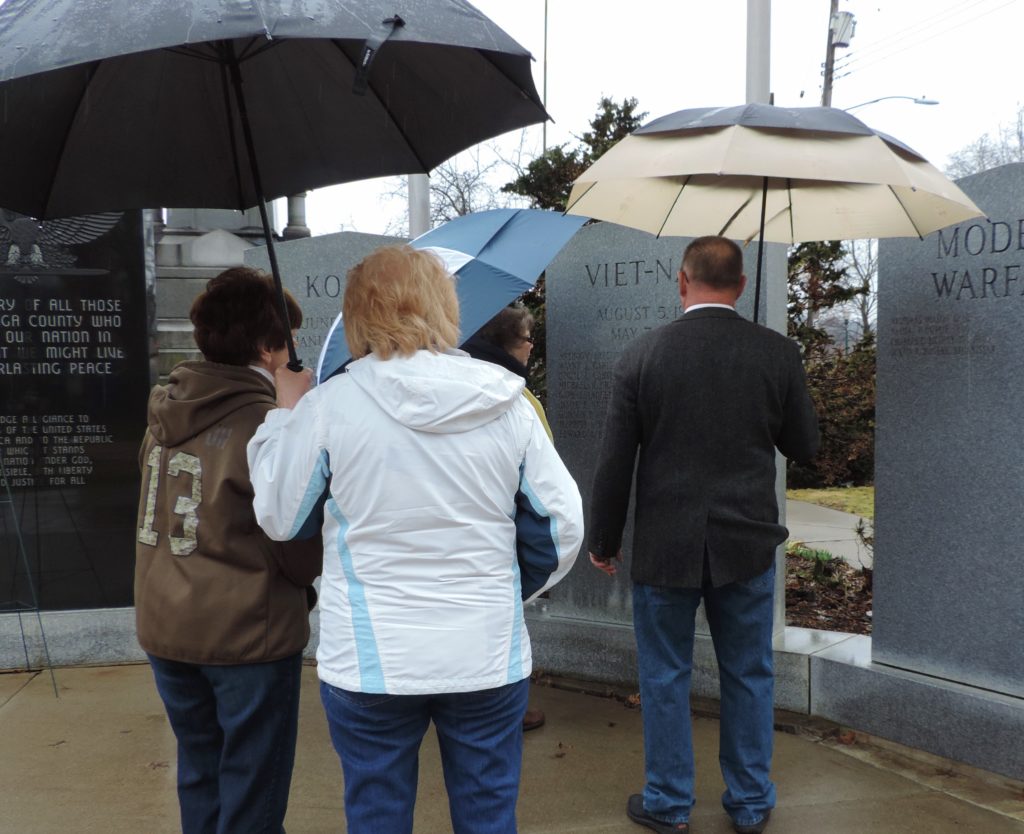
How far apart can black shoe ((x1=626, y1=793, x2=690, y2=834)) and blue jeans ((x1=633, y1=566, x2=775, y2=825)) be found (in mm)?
24

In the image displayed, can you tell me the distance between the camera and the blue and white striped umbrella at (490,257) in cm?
333

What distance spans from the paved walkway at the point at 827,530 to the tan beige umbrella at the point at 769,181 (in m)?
3.62

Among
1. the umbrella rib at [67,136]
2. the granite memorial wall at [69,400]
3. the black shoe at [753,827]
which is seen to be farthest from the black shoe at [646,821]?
the granite memorial wall at [69,400]

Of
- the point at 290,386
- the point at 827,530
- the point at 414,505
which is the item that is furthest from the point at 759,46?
the point at 827,530

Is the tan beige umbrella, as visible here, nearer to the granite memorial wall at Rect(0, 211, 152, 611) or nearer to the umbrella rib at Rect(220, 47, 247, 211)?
the umbrella rib at Rect(220, 47, 247, 211)

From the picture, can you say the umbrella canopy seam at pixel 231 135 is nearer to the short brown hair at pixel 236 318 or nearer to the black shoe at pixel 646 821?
the short brown hair at pixel 236 318

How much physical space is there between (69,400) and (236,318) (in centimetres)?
338

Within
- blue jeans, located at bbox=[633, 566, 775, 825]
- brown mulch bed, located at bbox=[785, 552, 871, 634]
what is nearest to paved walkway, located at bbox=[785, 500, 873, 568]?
brown mulch bed, located at bbox=[785, 552, 871, 634]

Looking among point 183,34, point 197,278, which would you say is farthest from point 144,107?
point 197,278

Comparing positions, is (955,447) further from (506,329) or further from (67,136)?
(67,136)

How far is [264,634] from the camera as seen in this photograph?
95.9 inches

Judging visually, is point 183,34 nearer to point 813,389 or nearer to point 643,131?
point 643,131

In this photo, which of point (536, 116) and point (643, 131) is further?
point (643, 131)

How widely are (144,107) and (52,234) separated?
2752 millimetres
